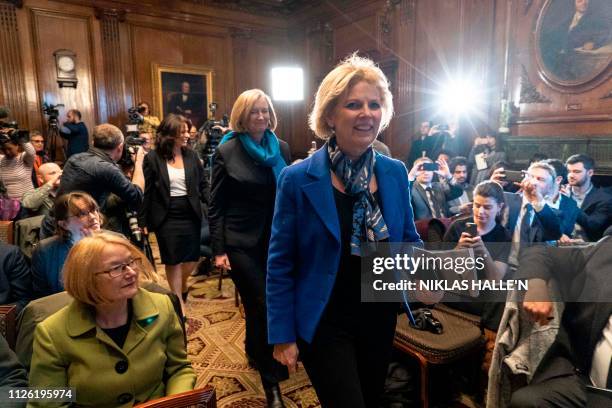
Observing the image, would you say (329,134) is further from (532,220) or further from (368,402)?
(532,220)

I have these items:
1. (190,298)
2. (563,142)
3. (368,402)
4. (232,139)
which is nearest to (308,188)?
(368,402)

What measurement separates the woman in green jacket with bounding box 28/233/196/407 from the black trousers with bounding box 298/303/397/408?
49 cm

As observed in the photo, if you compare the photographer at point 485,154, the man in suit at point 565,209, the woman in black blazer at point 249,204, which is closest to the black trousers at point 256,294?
the woman in black blazer at point 249,204

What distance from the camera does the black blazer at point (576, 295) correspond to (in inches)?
65.9

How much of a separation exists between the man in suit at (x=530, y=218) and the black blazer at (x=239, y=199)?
4.64 ft

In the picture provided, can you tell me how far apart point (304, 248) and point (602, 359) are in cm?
132

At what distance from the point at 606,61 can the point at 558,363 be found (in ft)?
15.1

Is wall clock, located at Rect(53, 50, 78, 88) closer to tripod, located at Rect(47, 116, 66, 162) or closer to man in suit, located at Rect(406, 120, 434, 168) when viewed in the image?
tripod, located at Rect(47, 116, 66, 162)

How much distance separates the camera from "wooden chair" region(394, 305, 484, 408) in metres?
2.02

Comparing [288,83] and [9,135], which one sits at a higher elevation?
[288,83]

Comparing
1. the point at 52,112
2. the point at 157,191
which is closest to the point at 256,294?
the point at 157,191

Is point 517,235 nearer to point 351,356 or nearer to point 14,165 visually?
point 351,356

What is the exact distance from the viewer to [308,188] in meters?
1.24

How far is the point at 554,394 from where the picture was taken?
5.14 feet
